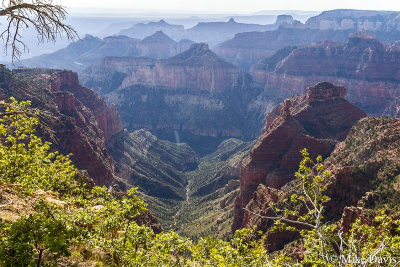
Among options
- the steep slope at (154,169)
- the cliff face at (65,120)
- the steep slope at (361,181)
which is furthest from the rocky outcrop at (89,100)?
the steep slope at (361,181)

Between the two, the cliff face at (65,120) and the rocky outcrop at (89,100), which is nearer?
the cliff face at (65,120)

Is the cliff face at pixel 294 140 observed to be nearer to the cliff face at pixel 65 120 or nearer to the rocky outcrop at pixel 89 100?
the cliff face at pixel 65 120

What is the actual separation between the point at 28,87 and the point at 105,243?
99097 millimetres

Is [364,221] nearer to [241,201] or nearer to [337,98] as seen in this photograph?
[241,201]

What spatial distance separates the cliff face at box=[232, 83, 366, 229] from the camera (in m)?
77.5

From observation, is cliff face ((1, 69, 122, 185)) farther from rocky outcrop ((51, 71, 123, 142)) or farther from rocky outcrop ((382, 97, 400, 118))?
rocky outcrop ((382, 97, 400, 118))

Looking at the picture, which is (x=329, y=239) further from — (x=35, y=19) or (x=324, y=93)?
(x=324, y=93)

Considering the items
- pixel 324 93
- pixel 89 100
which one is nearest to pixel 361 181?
pixel 324 93

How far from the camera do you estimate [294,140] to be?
269 ft

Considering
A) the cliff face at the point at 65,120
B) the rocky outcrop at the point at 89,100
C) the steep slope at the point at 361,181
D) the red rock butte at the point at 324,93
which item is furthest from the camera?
the rocky outcrop at the point at 89,100

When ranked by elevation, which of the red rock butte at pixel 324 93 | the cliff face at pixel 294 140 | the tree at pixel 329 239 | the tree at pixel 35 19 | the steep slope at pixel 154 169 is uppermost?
the tree at pixel 35 19

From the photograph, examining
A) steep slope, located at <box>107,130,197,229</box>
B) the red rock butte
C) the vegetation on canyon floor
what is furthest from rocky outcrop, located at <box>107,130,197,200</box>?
the vegetation on canyon floor

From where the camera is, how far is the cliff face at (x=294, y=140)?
3051 inches

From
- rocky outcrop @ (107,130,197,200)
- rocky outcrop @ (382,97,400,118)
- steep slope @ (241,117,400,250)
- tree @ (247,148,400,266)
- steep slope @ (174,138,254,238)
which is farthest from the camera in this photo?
rocky outcrop @ (382,97,400,118)
